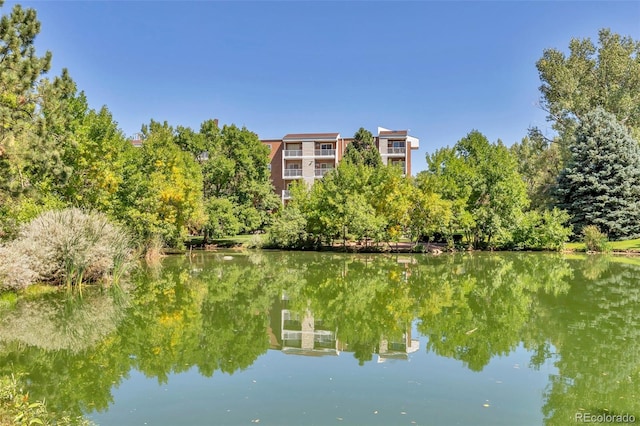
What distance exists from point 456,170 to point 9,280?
27517mm

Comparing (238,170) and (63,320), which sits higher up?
(238,170)

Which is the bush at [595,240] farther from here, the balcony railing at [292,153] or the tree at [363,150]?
the balcony railing at [292,153]

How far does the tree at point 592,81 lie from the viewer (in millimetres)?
38969

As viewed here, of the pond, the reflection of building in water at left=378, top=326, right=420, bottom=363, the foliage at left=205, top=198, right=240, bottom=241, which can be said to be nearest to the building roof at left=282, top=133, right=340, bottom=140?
the foliage at left=205, top=198, right=240, bottom=241

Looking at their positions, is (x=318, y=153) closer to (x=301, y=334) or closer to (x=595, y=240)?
(x=595, y=240)

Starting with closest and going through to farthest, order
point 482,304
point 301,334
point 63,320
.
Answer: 1. point 301,334
2. point 63,320
3. point 482,304

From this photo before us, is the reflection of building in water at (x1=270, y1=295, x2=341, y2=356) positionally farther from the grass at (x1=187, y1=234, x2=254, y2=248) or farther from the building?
the building

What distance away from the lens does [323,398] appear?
7.30 metres

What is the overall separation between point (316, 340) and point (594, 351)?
5.45 meters

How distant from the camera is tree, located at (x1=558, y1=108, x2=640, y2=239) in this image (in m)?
34.4

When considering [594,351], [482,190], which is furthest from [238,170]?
[594,351]

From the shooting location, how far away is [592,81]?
41.3 m

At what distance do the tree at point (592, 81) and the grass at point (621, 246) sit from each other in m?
8.94

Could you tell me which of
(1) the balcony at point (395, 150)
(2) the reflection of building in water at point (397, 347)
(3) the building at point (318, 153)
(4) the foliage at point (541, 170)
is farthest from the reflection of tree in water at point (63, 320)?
(1) the balcony at point (395, 150)
